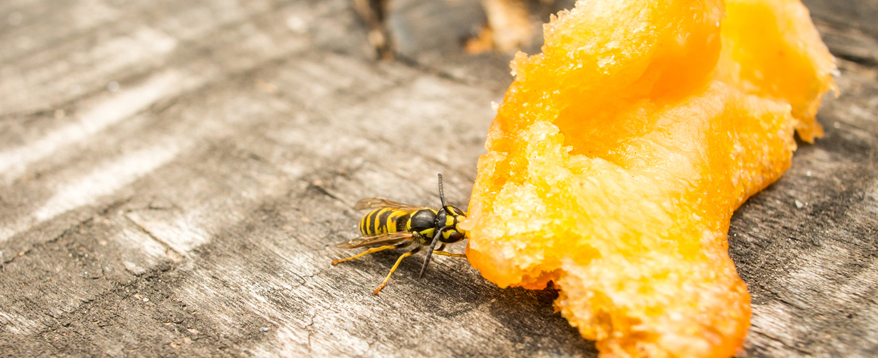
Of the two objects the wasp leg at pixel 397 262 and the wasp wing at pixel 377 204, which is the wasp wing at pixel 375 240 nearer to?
the wasp leg at pixel 397 262

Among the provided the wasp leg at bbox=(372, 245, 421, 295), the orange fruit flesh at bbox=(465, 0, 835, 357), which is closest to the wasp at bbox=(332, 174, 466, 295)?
the wasp leg at bbox=(372, 245, 421, 295)

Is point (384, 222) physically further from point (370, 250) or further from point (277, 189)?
point (277, 189)

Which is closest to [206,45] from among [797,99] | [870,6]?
[797,99]

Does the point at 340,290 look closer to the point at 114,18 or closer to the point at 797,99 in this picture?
the point at 797,99

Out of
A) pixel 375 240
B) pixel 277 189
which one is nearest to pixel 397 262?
pixel 375 240

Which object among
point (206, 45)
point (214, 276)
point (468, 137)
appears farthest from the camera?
point (206, 45)

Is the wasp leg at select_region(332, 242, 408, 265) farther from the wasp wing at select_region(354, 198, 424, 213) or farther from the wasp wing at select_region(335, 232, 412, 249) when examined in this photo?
the wasp wing at select_region(354, 198, 424, 213)
